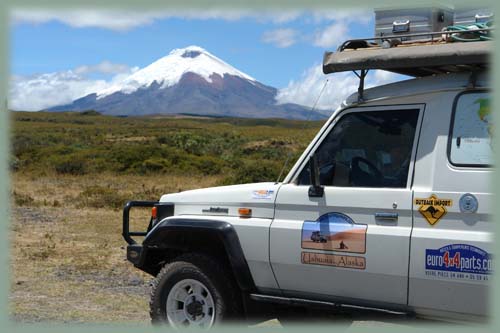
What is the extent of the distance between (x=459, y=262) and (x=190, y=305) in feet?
7.94

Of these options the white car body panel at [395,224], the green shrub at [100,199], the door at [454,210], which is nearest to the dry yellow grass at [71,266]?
the green shrub at [100,199]

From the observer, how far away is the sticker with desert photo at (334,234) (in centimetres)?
554

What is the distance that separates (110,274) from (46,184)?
52.5 feet

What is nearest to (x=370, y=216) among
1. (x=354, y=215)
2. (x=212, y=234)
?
(x=354, y=215)

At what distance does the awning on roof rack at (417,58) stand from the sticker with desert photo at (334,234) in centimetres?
113

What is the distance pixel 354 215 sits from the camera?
18.4 ft

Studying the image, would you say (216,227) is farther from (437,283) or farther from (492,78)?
(492,78)

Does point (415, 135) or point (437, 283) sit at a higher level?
point (415, 135)

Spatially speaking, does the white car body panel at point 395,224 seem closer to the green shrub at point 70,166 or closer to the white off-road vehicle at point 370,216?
the white off-road vehicle at point 370,216

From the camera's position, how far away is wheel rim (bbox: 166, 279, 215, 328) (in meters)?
6.34

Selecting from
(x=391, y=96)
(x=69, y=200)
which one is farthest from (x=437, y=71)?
(x=69, y=200)

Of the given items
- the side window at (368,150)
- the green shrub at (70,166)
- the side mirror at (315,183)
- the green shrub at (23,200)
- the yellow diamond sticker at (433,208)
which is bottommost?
the green shrub at (23,200)

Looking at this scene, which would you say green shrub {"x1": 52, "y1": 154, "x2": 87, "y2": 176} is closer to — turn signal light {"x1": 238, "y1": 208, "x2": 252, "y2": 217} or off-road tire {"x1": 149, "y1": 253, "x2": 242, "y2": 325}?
off-road tire {"x1": 149, "y1": 253, "x2": 242, "y2": 325}

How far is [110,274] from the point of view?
10.6 metres
